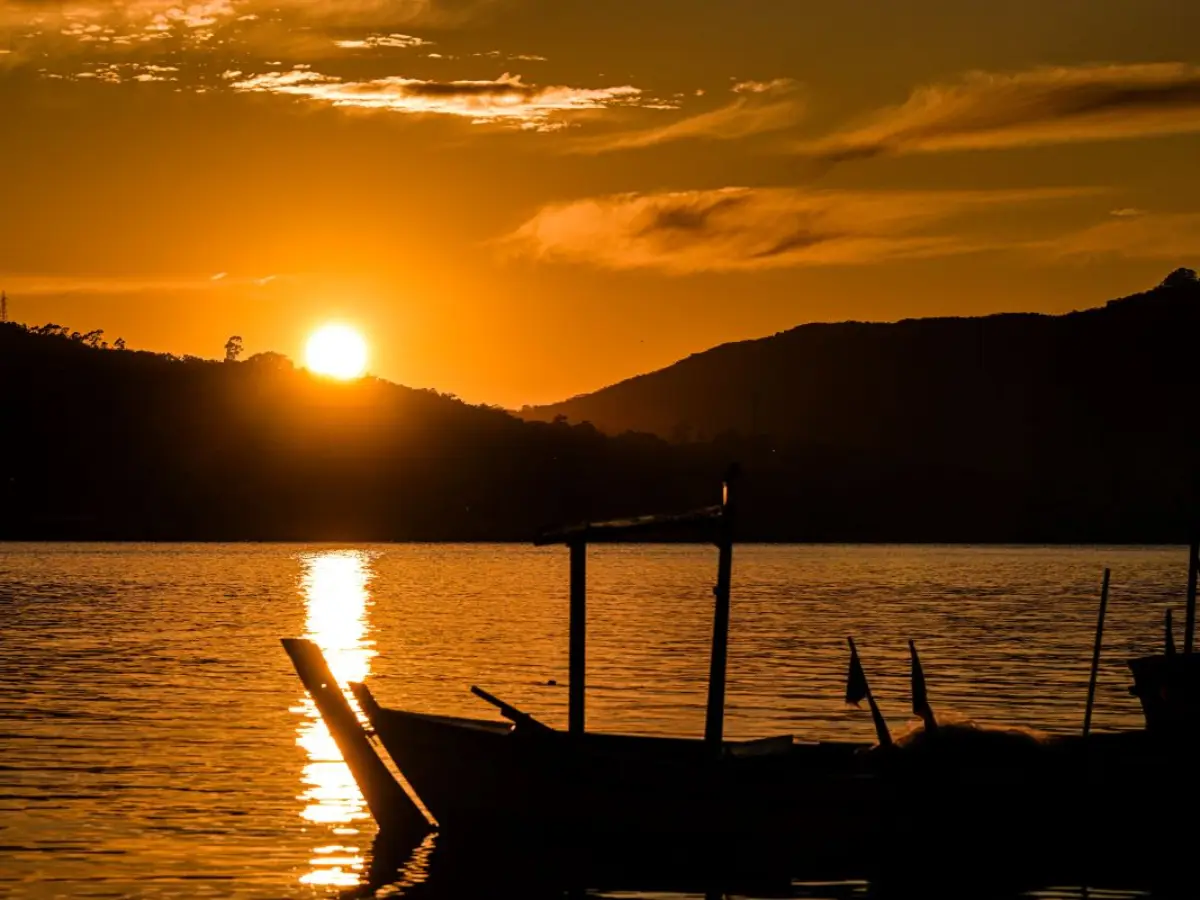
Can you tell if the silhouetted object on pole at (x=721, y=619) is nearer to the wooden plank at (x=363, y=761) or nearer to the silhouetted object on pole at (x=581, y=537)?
the silhouetted object on pole at (x=581, y=537)

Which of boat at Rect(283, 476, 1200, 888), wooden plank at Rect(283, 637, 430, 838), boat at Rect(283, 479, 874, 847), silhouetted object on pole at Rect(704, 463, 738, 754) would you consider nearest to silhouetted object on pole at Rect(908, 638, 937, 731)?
boat at Rect(283, 476, 1200, 888)

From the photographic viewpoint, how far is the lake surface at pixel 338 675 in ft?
86.5

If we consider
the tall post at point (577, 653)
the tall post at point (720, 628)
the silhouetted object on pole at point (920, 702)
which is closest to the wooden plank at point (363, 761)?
the tall post at point (577, 653)

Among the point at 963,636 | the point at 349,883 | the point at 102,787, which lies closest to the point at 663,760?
the point at 349,883

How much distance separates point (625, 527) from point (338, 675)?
28721mm

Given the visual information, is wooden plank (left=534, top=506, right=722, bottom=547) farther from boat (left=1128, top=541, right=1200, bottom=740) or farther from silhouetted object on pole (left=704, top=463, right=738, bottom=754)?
boat (left=1128, top=541, right=1200, bottom=740)

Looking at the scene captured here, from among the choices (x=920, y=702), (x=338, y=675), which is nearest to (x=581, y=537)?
(x=920, y=702)

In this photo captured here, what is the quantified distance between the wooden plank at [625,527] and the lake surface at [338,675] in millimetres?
5162

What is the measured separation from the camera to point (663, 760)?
2523 cm

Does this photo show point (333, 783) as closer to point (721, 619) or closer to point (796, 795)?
point (721, 619)

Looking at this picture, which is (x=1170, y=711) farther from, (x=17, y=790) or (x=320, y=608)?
(x=320, y=608)

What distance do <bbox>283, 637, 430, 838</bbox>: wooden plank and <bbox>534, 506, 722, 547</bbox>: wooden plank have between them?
154 inches

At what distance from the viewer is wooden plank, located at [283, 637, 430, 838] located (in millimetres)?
27094

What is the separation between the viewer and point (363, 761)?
1067 inches
